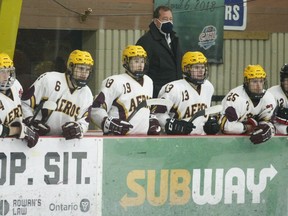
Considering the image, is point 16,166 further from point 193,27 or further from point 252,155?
point 193,27

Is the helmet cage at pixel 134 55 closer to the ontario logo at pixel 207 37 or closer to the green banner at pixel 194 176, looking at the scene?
the green banner at pixel 194 176

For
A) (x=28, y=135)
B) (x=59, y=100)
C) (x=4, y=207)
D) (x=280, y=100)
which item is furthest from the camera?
(x=280, y=100)

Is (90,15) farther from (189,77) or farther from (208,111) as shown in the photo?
(208,111)

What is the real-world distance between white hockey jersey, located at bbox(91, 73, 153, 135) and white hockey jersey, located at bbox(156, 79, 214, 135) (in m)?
0.20

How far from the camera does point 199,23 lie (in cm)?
1262

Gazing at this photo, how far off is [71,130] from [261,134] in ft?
4.90

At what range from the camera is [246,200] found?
8.45 metres

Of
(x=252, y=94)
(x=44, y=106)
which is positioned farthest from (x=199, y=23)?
(x=44, y=106)

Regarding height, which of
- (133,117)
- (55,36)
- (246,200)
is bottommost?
(246,200)

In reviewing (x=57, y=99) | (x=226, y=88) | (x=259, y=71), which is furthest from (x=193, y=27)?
(x=57, y=99)

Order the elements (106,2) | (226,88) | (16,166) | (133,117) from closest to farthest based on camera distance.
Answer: (16,166) → (133,117) → (106,2) → (226,88)

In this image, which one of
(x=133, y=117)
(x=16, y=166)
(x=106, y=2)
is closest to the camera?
(x=16, y=166)

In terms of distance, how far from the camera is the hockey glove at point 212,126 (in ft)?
27.9

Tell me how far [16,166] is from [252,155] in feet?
6.06
